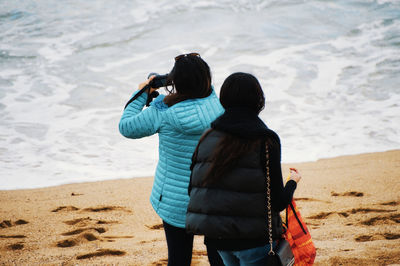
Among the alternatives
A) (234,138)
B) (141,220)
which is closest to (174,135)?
(234,138)

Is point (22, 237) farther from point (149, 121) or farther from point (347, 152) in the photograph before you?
point (347, 152)

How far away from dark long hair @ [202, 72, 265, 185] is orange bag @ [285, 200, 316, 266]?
478 millimetres

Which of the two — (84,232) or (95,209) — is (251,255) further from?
(95,209)

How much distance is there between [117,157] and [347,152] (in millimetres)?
3972

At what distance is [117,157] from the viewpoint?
7582 millimetres

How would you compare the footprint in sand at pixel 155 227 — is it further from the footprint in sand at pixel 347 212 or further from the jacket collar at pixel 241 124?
the jacket collar at pixel 241 124

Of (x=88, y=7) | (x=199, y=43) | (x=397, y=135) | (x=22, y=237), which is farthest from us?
(x=88, y=7)

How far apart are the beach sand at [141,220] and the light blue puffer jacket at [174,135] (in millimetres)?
1404

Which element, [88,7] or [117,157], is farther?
[88,7]

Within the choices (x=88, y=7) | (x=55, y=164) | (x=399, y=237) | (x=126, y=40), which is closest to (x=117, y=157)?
(x=55, y=164)

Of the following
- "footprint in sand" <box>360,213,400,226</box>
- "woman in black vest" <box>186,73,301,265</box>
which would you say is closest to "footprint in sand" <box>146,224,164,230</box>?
"footprint in sand" <box>360,213,400,226</box>

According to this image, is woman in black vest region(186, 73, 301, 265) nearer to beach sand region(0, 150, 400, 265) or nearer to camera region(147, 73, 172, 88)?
camera region(147, 73, 172, 88)

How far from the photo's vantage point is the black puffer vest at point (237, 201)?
1.81 m

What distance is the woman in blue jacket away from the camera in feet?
7.35
